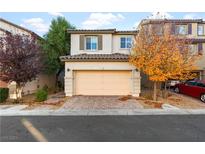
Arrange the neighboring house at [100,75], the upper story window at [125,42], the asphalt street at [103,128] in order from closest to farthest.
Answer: the asphalt street at [103,128], the neighboring house at [100,75], the upper story window at [125,42]

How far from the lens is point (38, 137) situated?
721 centimetres

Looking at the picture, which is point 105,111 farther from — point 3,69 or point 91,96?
point 3,69

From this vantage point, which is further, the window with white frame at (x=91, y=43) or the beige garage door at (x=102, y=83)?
the window with white frame at (x=91, y=43)

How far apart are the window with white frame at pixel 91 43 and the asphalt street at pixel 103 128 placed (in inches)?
445

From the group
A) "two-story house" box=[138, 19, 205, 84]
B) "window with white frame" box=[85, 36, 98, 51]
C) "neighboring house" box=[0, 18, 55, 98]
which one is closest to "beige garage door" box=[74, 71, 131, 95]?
"window with white frame" box=[85, 36, 98, 51]

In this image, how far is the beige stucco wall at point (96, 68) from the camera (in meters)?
18.3

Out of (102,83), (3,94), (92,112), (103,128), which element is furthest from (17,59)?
(103,128)

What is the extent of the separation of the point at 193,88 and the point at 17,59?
13859 millimetres

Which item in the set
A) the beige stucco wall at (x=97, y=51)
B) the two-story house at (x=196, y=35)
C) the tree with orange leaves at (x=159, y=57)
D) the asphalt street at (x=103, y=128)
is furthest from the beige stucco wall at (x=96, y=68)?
the two-story house at (x=196, y=35)

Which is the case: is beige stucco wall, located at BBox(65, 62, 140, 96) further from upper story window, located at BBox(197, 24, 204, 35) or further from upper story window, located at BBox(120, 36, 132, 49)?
upper story window, located at BBox(197, 24, 204, 35)

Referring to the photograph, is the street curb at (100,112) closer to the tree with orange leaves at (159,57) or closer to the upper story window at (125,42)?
the tree with orange leaves at (159,57)

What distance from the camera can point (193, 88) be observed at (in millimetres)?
18484

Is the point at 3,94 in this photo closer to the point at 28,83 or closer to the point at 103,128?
the point at 28,83

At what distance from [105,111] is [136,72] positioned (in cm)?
697
